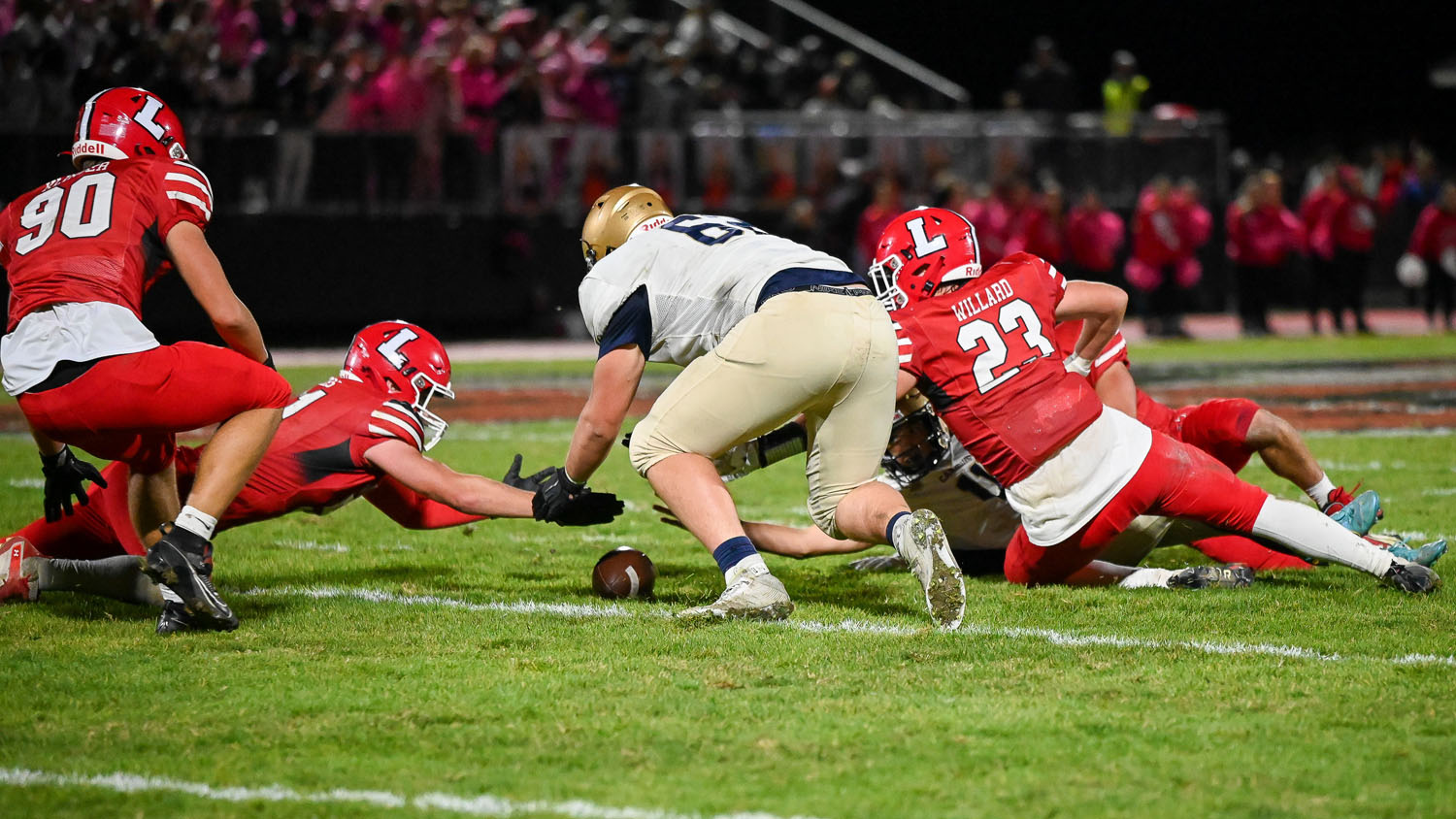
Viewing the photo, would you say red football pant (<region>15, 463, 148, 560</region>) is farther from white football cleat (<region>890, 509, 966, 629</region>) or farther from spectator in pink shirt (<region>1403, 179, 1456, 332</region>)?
spectator in pink shirt (<region>1403, 179, 1456, 332</region>)

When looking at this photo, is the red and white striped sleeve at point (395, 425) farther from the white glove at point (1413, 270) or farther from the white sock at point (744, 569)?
the white glove at point (1413, 270)

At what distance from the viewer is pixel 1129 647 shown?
15.1 feet

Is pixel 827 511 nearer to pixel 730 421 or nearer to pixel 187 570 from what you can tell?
pixel 730 421

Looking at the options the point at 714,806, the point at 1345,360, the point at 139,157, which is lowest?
the point at 1345,360

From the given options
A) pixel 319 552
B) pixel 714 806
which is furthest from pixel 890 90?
pixel 714 806

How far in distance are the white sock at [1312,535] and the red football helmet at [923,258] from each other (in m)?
1.22

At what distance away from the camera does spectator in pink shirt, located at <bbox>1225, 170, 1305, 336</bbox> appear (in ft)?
64.6

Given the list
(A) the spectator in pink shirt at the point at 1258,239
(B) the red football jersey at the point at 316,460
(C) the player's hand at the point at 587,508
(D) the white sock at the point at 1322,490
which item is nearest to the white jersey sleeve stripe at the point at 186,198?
(B) the red football jersey at the point at 316,460

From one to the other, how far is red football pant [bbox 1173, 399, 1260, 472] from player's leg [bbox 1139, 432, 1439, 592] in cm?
73

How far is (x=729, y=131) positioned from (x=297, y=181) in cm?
506

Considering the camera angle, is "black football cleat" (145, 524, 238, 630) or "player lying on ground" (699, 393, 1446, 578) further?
"player lying on ground" (699, 393, 1446, 578)

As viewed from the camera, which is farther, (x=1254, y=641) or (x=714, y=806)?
(x=1254, y=641)

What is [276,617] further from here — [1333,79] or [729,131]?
[1333,79]

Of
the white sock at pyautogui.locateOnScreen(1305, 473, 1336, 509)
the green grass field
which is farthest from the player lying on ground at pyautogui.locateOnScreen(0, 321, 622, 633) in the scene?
the white sock at pyautogui.locateOnScreen(1305, 473, 1336, 509)
